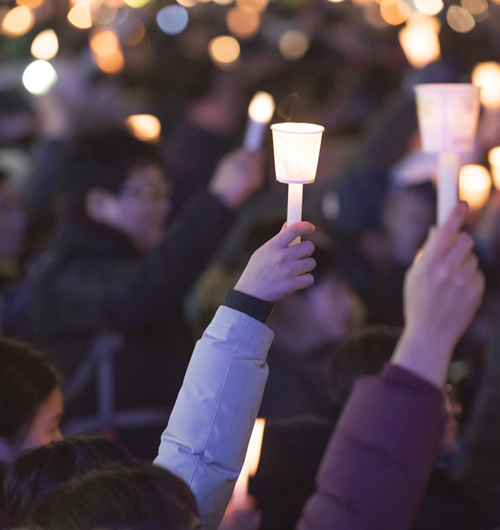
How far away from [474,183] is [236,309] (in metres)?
2.25

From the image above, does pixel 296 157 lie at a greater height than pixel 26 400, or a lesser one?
greater

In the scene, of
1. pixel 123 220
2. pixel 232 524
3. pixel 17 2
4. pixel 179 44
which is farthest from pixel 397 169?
pixel 17 2

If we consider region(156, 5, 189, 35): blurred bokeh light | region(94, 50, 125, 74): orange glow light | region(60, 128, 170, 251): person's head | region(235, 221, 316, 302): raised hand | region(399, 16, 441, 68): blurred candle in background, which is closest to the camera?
region(235, 221, 316, 302): raised hand

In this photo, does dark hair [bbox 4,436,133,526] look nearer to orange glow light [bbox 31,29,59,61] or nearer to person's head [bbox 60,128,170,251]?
person's head [bbox 60,128,170,251]

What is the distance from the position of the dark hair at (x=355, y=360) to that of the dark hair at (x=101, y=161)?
1.13m

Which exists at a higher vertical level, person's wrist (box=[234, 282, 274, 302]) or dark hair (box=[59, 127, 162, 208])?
dark hair (box=[59, 127, 162, 208])

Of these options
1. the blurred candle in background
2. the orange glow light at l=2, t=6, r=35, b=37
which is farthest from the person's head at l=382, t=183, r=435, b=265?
the orange glow light at l=2, t=6, r=35, b=37

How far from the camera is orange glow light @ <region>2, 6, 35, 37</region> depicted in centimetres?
507

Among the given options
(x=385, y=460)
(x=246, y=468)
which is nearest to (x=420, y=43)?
(x=246, y=468)

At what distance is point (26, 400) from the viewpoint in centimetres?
162

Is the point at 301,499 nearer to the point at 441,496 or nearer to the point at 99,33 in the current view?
the point at 441,496

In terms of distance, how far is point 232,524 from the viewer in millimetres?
1466

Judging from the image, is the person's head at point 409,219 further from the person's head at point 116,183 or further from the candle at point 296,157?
the candle at point 296,157

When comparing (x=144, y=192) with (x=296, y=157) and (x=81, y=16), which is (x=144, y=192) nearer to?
(x=296, y=157)
